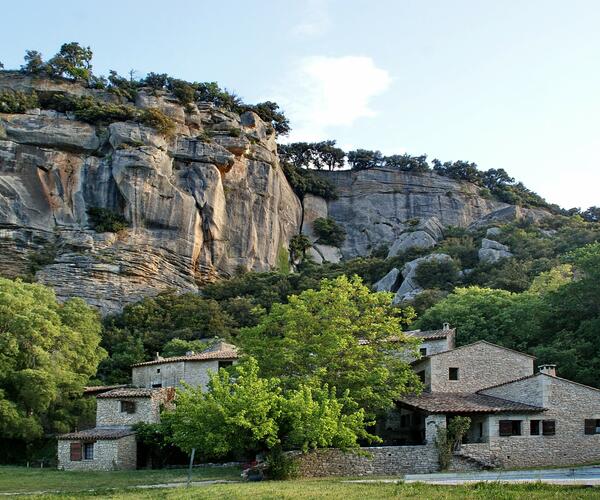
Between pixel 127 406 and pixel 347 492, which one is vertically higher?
pixel 127 406

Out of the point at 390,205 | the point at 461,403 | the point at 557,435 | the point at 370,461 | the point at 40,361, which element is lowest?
the point at 370,461

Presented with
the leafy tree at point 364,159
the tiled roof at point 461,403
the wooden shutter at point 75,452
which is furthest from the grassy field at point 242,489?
the leafy tree at point 364,159

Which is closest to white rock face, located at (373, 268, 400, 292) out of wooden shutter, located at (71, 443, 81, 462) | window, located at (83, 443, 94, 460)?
window, located at (83, 443, 94, 460)

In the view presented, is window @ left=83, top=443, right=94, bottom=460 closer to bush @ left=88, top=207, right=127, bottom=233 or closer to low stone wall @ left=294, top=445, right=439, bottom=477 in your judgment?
low stone wall @ left=294, top=445, right=439, bottom=477

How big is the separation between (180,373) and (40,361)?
8.84 meters

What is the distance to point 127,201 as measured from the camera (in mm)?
88312

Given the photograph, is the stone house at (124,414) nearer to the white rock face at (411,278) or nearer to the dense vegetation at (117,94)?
the white rock face at (411,278)

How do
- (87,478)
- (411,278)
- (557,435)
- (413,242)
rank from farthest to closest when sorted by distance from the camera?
(413,242)
(411,278)
(557,435)
(87,478)

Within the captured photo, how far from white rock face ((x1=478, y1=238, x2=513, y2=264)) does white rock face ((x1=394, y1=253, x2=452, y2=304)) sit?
410cm

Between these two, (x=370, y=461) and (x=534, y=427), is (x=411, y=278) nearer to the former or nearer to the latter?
(x=534, y=427)

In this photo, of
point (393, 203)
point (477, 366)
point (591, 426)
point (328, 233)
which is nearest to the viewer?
point (591, 426)

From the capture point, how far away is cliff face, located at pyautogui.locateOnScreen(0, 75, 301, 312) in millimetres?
83875

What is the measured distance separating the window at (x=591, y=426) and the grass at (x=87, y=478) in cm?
1738

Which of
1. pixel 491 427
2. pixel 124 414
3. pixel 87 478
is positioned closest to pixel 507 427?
pixel 491 427
